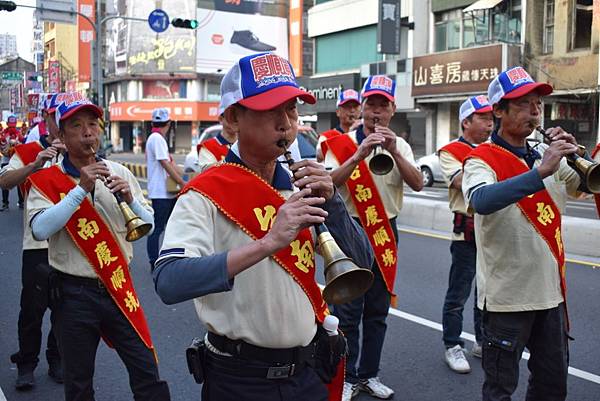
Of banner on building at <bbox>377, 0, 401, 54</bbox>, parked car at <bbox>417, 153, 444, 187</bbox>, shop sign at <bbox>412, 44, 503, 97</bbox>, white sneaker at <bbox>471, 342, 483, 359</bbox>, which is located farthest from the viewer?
banner on building at <bbox>377, 0, 401, 54</bbox>

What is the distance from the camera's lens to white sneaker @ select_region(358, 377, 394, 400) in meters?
4.33

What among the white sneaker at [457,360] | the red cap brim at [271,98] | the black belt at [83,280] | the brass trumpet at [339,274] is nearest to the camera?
the brass trumpet at [339,274]

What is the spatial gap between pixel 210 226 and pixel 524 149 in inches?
73.9

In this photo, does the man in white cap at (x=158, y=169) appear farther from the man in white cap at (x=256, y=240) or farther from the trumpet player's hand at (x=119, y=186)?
the man in white cap at (x=256, y=240)

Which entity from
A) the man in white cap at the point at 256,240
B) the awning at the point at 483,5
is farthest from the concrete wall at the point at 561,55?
the man in white cap at the point at 256,240

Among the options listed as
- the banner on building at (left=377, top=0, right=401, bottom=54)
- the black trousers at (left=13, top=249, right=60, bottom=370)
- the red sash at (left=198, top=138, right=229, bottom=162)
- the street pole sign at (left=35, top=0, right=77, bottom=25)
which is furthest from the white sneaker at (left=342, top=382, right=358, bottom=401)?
the banner on building at (left=377, top=0, right=401, bottom=54)

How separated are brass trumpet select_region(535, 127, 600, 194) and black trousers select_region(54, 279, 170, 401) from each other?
2249mm

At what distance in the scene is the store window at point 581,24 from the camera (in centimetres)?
2094

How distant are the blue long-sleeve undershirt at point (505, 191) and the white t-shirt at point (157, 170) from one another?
206 inches

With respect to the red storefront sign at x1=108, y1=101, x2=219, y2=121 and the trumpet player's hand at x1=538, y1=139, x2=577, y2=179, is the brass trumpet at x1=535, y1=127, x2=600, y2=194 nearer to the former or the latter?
the trumpet player's hand at x1=538, y1=139, x2=577, y2=179

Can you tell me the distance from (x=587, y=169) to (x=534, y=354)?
3.09 ft

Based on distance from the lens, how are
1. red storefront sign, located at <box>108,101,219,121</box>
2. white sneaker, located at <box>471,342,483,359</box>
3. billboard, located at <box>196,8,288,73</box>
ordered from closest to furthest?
white sneaker, located at <box>471,342,483,359</box>
red storefront sign, located at <box>108,101,219,121</box>
billboard, located at <box>196,8,288,73</box>

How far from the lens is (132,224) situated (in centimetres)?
330

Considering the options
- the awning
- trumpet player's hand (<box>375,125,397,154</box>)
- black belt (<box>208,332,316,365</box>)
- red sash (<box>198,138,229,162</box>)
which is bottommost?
black belt (<box>208,332,316,365</box>)
